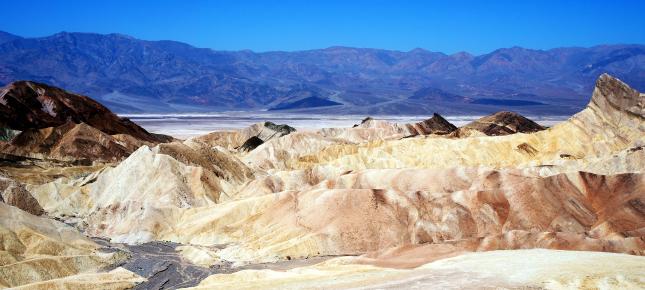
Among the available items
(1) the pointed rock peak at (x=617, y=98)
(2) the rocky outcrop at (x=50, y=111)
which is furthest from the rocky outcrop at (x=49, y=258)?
(2) the rocky outcrop at (x=50, y=111)

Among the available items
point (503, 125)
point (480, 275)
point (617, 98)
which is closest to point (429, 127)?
point (503, 125)

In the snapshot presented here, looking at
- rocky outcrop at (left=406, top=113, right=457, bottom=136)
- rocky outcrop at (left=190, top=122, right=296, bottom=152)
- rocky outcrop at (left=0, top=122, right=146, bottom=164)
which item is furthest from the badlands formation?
rocky outcrop at (left=406, top=113, right=457, bottom=136)

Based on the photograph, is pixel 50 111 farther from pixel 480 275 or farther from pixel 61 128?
pixel 480 275

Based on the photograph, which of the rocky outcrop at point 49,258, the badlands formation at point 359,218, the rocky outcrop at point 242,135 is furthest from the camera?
the rocky outcrop at point 242,135

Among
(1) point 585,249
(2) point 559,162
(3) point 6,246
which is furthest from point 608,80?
(3) point 6,246

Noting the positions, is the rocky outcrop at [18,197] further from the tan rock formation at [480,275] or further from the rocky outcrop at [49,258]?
the tan rock formation at [480,275]

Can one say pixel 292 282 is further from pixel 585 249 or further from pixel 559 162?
pixel 559 162
